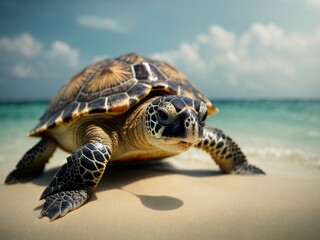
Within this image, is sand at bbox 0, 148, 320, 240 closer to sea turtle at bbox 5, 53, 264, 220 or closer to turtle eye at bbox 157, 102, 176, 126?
sea turtle at bbox 5, 53, 264, 220

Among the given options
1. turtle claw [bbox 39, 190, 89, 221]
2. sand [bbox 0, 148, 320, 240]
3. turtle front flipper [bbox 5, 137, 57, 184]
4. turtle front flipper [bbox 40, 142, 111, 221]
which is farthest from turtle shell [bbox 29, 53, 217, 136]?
turtle claw [bbox 39, 190, 89, 221]

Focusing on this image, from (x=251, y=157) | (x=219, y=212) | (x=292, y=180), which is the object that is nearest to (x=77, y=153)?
(x=219, y=212)

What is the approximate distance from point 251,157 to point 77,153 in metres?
4.55

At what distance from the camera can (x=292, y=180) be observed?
3594 mm

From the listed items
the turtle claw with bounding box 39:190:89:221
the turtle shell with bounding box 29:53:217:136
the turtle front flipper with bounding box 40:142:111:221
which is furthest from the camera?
the turtle shell with bounding box 29:53:217:136

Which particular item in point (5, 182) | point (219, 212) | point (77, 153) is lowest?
point (5, 182)

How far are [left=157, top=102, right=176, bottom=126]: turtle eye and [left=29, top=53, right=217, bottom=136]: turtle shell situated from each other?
3.05 ft

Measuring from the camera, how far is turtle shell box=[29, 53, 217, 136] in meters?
3.57

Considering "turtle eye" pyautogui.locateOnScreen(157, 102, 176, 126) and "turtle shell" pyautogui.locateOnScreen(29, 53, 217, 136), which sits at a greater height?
"turtle shell" pyautogui.locateOnScreen(29, 53, 217, 136)

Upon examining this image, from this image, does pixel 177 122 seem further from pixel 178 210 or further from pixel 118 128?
pixel 118 128

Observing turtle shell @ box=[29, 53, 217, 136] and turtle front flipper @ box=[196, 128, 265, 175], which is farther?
turtle front flipper @ box=[196, 128, 265, 175]

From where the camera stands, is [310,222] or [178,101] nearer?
[310,222]

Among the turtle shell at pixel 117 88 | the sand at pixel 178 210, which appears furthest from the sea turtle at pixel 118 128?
the sand at pixel 178 210

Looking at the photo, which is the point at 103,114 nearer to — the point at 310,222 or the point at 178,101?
the point at 178,101
